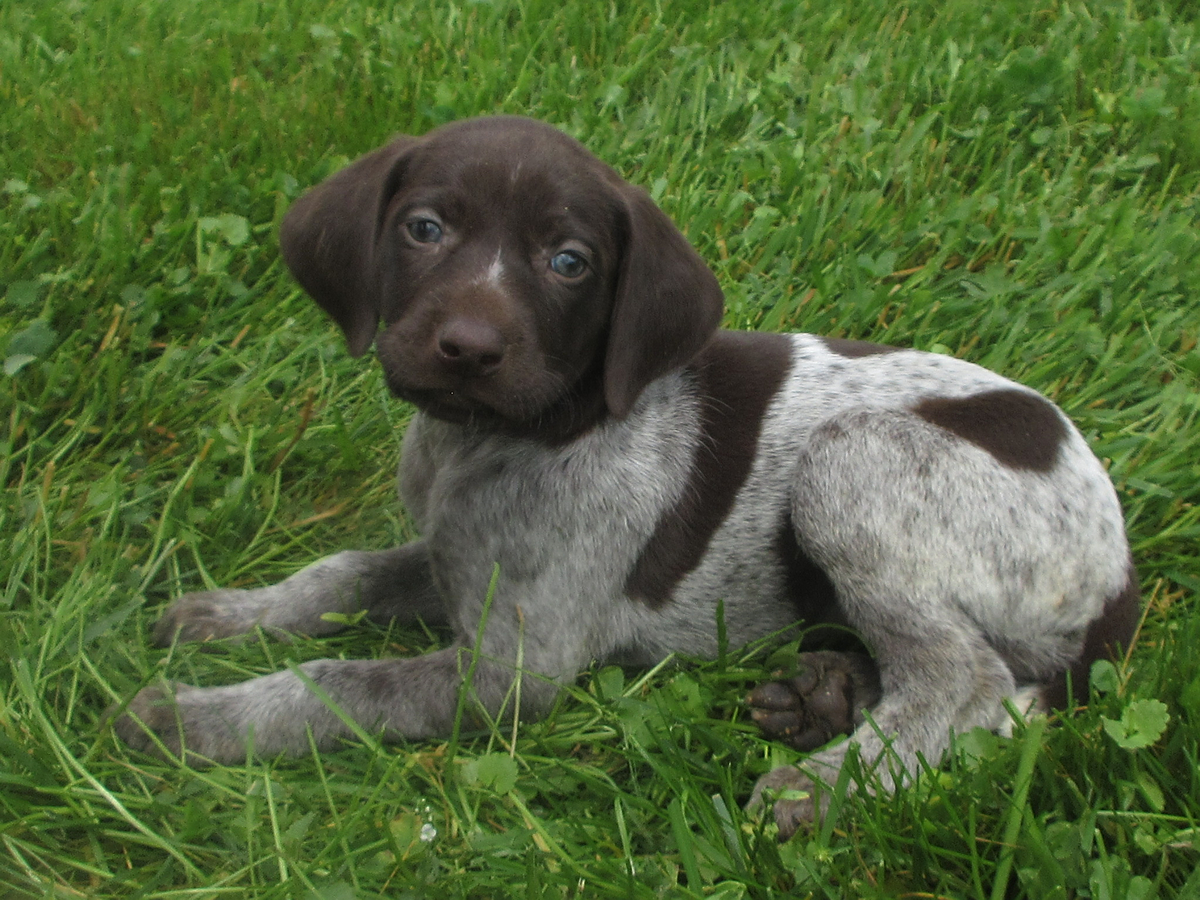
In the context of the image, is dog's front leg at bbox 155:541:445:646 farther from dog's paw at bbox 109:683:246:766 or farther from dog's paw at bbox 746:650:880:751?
dog's paw at bbox 746:650:880:751

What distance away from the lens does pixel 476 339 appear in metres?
3.01

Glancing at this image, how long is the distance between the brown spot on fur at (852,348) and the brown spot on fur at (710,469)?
8.6 inches

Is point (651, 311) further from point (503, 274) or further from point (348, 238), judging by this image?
point (348, 238)

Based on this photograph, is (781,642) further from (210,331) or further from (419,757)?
(210,331)

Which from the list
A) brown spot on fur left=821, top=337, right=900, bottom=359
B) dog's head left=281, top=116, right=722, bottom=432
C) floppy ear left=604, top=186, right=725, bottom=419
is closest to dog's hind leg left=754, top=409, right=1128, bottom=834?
brown spot on fur left=821, top=337, right=900, bottom=359

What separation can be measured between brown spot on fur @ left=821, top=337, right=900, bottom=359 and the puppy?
0.40 ft

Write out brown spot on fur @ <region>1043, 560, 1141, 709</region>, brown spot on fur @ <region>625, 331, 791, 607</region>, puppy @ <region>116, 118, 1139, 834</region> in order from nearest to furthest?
puppy @ <region>116, 118, 1139, 834</region>, brown spot on fur @ <region>1043, 560, 1141, 709</region>, brown spot on fur @ <region>625, 331, 791, 607</region>

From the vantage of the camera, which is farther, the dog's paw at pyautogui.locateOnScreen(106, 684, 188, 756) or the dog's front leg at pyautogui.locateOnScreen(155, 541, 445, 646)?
the dog's front leg at pyautogui.locateOnScreen(155, 541, 445, 646)

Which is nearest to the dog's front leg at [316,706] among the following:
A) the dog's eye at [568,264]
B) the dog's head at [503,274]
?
the dog's head at [503,274]

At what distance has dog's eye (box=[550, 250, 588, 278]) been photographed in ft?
10.8

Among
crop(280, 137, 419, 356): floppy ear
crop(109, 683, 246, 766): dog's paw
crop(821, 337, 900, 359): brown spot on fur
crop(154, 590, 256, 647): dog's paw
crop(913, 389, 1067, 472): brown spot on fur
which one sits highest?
crop(280, 137, 419, 356): floppy ear

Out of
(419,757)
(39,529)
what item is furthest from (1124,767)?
(39,529)

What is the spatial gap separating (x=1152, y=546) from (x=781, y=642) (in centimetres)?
147

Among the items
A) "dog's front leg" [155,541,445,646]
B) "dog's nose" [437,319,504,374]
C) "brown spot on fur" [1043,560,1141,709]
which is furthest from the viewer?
"dog's front leg" [155,541,445,646]
